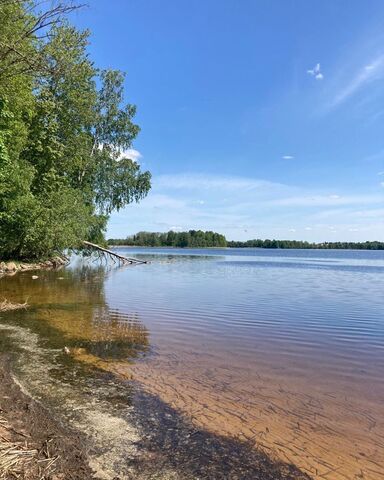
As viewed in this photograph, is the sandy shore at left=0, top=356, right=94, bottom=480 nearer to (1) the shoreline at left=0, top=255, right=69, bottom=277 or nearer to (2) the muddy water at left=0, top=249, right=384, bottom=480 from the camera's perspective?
(2) the muddy water at left=0, top=249, right=384, bottom=480

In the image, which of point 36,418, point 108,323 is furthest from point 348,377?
point 108,323

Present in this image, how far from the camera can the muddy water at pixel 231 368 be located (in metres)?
5.02

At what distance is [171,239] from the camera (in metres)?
167

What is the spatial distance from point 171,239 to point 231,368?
521ft

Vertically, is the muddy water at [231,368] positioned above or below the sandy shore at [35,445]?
below

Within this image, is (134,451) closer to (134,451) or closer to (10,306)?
(134,451)

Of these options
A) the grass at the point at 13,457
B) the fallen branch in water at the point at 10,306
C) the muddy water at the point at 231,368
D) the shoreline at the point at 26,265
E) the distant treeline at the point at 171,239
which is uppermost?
the distant treeline at the point at 171,239

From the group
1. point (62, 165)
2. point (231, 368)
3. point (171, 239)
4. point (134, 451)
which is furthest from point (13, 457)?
point (171, 239)

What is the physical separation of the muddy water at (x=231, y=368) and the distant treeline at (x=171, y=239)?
491 ft

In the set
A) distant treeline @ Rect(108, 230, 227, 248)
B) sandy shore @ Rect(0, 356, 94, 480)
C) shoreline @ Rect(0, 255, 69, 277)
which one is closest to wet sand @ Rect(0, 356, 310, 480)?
sandy shore @ Rect(0, 356, 94, 480)

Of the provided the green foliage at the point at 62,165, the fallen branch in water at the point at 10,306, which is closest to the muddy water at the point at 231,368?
the fallen branch in water at the point at 10,306

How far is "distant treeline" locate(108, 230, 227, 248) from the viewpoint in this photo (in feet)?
545

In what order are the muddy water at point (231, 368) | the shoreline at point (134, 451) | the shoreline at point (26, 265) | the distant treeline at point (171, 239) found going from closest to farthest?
the shoreline at point (134, 451) < the muddy water at point (231, 368) < the shoreline at point (26, 265) < the distant treeline at point (171, 239)

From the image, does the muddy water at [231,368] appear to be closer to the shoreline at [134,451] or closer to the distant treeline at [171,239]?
the shoreline at [134,451]
